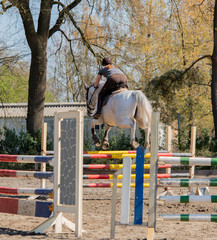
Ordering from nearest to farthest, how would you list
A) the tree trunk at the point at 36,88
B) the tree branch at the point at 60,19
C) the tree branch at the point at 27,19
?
Answer: the tree branch at the point at 27,19, the tree branch at the point at 60,19, the tree trunk at the point at 36,88

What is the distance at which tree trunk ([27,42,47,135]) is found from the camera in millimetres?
17109

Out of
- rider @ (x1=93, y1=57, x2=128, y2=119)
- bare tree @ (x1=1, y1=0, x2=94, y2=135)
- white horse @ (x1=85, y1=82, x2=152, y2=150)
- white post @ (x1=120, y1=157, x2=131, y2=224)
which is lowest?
white post @ (x1=120, y1=157, x2=131, y2=224)

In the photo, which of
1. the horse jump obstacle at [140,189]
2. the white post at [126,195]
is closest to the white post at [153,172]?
the horse jump obstacle at [140,189]

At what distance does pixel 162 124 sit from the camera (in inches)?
976

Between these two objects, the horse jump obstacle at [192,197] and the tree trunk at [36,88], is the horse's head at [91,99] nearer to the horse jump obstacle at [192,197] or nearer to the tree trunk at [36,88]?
the horse jump obstacle at [192,197]

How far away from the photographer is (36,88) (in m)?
17.4

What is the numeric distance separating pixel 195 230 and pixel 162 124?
1879 cm

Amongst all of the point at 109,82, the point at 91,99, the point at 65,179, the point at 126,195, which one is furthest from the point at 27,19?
the point at 126,195

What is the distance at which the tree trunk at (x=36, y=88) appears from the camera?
17.1m

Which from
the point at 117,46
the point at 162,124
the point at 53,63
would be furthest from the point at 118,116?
the point at 162,124

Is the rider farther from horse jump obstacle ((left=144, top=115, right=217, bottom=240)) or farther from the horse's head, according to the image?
horse jump obstacle ((left=144, top=115, right=217, bottom=240))

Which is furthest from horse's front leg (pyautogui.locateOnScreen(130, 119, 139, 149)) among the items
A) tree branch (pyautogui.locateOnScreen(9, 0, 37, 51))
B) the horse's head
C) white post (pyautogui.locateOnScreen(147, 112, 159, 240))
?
tree branch (pyautogui.locateOnScreen(9, 0, 37, 51))

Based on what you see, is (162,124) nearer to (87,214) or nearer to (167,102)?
(167,102)

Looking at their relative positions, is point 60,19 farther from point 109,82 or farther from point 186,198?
point 186,198
